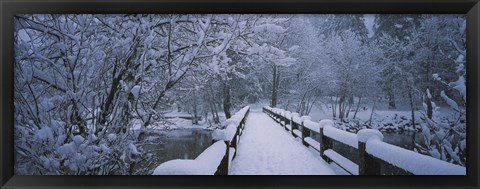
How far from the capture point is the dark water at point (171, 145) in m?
3.83

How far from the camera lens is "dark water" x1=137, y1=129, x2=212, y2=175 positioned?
3.83 m

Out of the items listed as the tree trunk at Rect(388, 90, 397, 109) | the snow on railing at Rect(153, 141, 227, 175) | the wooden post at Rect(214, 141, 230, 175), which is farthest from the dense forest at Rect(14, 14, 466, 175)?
the wooden post at Rect(214, 141, 230, 175)

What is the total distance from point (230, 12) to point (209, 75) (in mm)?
969

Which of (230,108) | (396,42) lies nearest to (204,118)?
(230,108)

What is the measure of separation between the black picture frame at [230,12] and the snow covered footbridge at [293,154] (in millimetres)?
127

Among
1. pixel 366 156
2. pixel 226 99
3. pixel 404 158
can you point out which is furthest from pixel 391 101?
pixel 226 99

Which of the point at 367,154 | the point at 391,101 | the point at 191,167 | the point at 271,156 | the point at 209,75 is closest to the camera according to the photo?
the point at 191,167

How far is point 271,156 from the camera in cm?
391

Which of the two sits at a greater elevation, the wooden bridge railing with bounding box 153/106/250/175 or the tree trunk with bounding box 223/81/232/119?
the tree trunk with bounding box 223/81/232/119

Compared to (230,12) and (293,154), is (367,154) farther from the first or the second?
(230,12)

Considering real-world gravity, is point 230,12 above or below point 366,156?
above

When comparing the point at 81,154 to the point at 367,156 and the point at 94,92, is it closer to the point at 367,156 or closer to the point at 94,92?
the point at 94,92

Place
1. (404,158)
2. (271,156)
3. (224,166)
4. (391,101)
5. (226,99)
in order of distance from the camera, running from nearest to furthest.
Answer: (404,158) → (224,166) → (271,156) → (391,101) → (226,99)

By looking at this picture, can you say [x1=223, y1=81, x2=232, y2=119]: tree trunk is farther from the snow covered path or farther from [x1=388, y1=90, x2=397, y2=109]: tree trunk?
[x1=388, y1=90, x2=397, y2=109]: tree trunk
